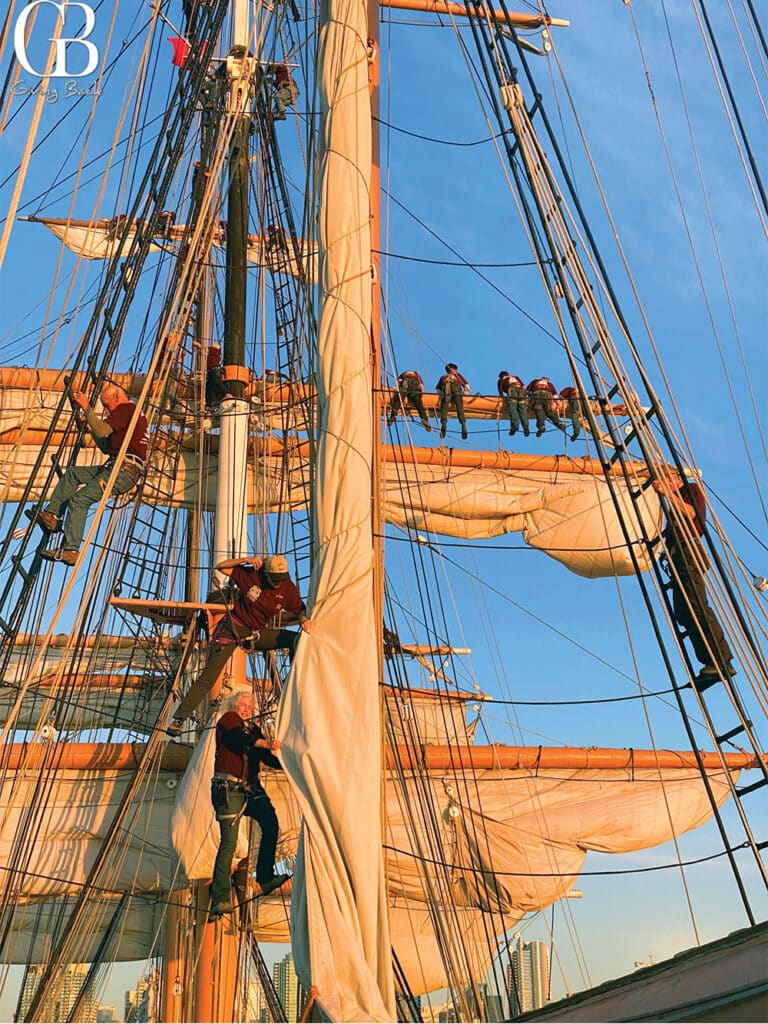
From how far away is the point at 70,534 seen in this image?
1005cm

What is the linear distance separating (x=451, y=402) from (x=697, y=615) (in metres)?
11.8

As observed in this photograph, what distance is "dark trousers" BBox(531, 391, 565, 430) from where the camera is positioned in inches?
803

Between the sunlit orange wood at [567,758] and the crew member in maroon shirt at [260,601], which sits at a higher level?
the sunlit orange wood at [567,758]

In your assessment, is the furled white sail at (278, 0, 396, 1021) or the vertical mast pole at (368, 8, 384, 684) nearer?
the furled white sail at (278, 0, 396, 1021)

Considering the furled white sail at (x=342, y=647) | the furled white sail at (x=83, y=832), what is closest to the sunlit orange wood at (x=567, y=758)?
the furled white sail at (x=83, y=832)

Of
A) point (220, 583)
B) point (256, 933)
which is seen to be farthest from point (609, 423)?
point (256, 933)

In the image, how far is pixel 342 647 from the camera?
6094mm

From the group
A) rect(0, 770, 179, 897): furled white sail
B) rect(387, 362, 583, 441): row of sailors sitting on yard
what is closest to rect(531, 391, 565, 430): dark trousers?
rect(387, 362, 583, 441): row of sailors sitting on yard

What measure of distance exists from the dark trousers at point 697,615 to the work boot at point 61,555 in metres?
4.38

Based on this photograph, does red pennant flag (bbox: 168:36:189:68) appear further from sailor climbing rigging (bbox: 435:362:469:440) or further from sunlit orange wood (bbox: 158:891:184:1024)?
sunlit orange wood (bbox: 158:891:184:1024)

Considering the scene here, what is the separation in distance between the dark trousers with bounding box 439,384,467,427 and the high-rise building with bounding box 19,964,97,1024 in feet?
29.4

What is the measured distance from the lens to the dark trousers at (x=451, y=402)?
1939 cm

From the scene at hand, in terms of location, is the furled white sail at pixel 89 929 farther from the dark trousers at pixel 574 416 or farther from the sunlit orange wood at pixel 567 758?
the dark trousers at pixel 574 416

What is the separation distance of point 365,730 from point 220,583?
632 centimetres
